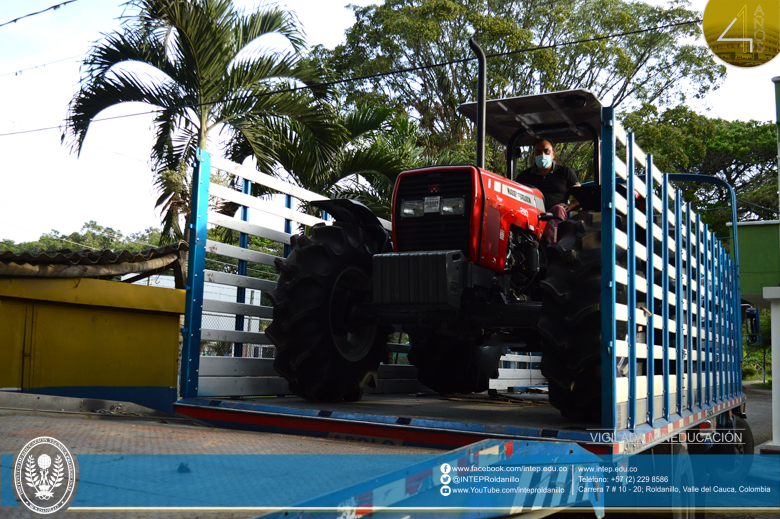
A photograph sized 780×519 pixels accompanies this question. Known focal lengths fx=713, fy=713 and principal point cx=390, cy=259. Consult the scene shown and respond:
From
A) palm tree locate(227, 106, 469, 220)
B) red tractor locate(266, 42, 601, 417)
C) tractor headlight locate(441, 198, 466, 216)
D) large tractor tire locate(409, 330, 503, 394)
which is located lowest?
large tractor tire locate(409, 330, 503, 394)

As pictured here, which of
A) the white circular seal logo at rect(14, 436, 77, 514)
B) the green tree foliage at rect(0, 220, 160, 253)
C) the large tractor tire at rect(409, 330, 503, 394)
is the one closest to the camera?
the white circular seal logo at rect(14, 436, 77, 514)

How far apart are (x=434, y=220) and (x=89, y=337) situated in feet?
10.4

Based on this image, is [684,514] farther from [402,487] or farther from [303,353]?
[402,487]

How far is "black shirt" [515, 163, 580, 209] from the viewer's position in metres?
6.04

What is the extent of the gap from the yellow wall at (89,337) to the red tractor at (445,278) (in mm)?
1869

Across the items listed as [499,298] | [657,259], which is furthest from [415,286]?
[657,259]

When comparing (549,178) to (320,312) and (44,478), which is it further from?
(44,478)

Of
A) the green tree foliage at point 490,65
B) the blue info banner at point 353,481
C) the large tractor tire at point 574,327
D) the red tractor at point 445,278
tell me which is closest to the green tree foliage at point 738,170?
the green tree foliage at point 490,65

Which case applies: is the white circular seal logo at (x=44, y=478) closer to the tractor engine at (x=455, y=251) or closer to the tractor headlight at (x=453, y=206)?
the tractor engine at (x=455, y=251)

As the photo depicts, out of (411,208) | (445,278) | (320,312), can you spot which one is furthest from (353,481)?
(411,208)

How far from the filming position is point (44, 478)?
2.08 metres

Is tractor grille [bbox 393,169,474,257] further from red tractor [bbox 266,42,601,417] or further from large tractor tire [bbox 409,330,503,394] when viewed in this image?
large tractor tire [bbox 409,330,503,394]

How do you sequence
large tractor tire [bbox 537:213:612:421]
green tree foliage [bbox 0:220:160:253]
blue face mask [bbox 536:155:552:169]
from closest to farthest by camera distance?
large tractor tire [bbox 537:213:612:421]
blue face mask [bbox 536:155:552:169]
green tree foliage [bbox 0:220:160:253]

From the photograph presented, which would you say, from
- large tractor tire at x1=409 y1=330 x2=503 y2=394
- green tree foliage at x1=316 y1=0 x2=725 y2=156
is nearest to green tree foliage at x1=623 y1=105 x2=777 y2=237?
Result: green tree foliage at x1=316 y1=0 x2=725 y2=156
